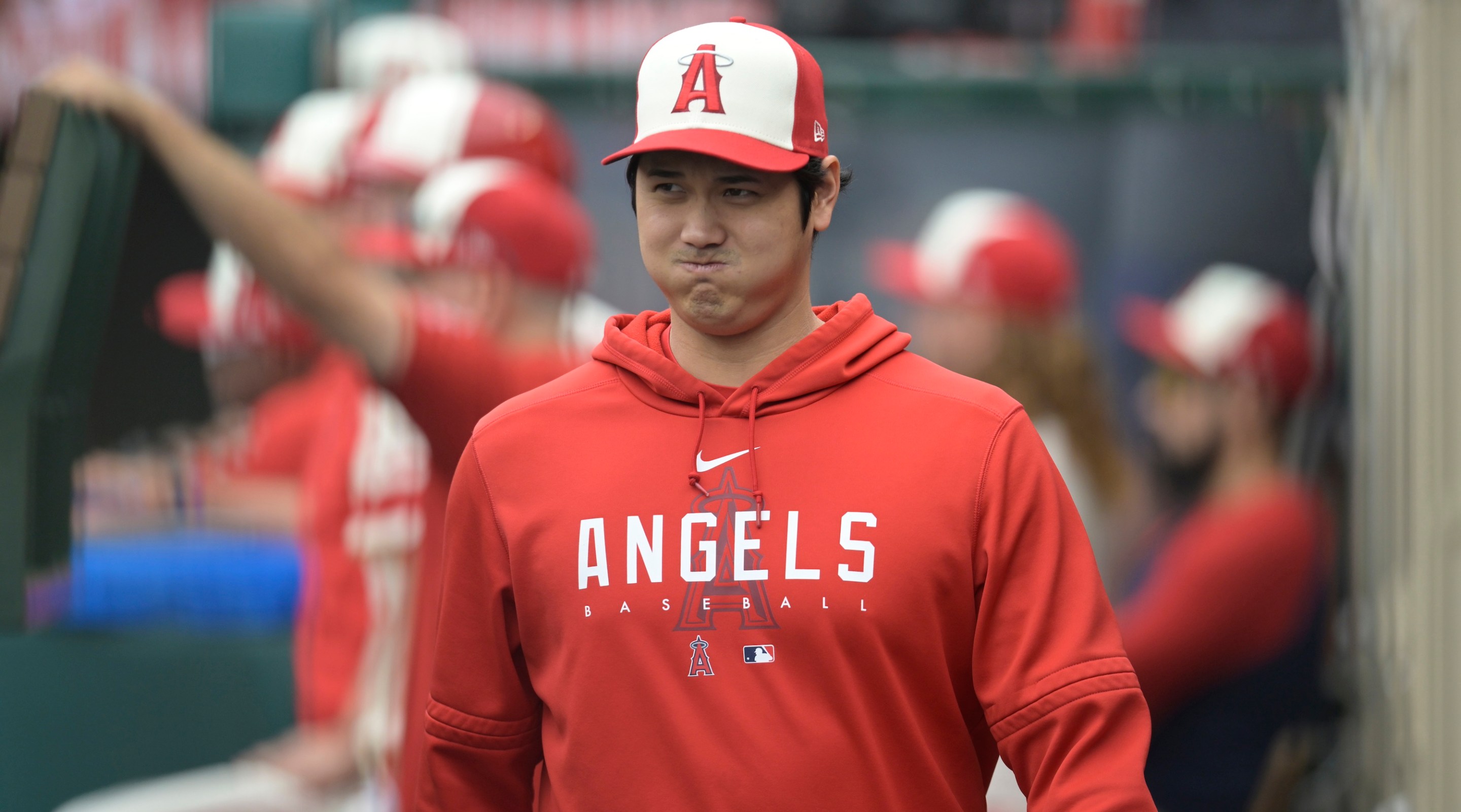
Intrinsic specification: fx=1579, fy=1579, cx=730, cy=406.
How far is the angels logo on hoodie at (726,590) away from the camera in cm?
179

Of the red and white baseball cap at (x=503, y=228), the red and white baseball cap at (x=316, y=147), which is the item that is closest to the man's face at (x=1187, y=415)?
the red and white baseball cap at (x=503, y=228)

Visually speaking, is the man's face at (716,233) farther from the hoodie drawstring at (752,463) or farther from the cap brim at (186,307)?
the cap brim at (186,307)

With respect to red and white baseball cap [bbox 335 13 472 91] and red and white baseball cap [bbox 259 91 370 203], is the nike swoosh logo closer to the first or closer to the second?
red and white baseball cap [bbox 259 91 370 203]

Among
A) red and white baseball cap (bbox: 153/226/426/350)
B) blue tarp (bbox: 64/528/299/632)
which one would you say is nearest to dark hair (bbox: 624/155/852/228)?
blue tarp (bbox: 64/528/299/632)

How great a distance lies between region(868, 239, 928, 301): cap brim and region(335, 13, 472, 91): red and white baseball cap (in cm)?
162

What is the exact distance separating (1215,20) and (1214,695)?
121 inches

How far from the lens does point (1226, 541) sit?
419cm

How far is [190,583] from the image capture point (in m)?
4.11

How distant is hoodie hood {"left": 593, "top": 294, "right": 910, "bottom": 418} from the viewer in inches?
74.1

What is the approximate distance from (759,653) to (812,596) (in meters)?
0.09

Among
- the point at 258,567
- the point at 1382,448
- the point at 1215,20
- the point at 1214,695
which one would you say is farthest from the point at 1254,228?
the point at 258,567

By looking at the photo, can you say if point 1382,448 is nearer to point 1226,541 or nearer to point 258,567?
point 1226,541

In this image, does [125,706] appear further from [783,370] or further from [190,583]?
[783,370]

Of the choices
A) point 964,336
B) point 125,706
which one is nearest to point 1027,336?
point 964,336
